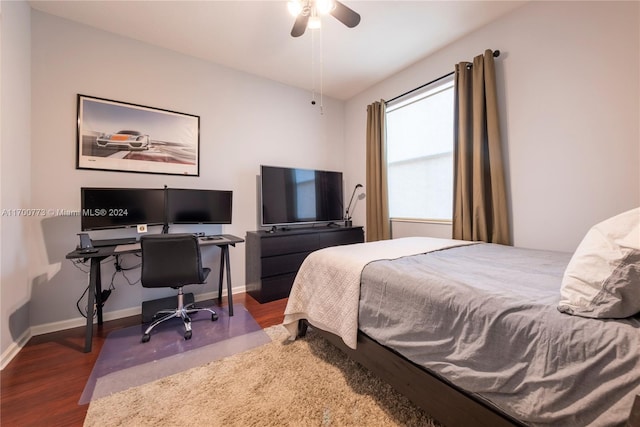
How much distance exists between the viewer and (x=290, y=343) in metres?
1.89

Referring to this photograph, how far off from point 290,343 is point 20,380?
1656 mm

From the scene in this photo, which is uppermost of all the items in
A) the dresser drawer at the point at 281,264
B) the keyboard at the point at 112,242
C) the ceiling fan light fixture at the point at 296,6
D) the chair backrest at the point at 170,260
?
the ceiling fan light fixture at the point at 296,6

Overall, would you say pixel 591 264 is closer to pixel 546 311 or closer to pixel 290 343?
pixel 546 311

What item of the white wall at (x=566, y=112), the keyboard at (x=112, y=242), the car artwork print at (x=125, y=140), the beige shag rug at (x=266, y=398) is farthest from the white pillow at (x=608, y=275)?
the car artwork print at (x=125, y=140)

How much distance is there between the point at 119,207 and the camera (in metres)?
2.23

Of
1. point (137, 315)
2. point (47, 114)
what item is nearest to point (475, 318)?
point (137, 315)

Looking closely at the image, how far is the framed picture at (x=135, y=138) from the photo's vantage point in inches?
89.8

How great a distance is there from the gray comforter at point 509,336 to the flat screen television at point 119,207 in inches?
84.5

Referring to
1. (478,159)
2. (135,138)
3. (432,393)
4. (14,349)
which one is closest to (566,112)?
(478,159)

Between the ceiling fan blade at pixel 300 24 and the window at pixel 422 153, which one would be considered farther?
the window at pixel 422 153

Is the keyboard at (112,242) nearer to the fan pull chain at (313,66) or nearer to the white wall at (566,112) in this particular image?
the fan pull chain at (313,66)

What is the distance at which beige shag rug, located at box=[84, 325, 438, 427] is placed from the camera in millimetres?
1219

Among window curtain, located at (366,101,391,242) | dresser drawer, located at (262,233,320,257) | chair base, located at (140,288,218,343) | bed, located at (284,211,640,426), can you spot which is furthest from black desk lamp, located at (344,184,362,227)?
chair base, located at (140,288,218,343)

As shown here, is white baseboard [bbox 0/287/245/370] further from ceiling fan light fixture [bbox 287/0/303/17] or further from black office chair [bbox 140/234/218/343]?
ceiling fan light fixture [bbox 287/0/303/17]
